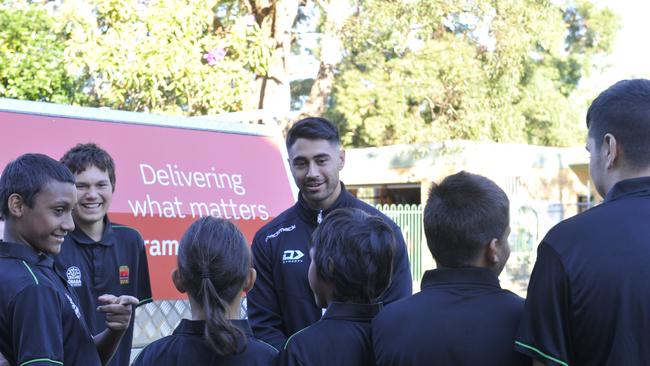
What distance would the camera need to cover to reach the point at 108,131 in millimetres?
5781

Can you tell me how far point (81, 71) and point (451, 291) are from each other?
10.7m

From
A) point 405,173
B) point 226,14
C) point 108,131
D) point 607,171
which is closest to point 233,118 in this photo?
point 108,131

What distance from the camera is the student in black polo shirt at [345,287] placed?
9.23ft

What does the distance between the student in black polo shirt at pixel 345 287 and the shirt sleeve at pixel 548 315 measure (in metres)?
0.57

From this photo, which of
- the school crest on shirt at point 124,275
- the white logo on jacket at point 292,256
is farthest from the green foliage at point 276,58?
the white logo on jacket at point 292,256

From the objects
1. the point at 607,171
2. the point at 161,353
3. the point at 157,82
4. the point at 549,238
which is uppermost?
the point at 157,82

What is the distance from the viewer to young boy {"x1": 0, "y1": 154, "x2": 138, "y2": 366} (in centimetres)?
278

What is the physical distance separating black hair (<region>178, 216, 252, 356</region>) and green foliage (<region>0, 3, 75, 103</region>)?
836cm

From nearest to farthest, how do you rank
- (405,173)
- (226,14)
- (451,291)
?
(451,291)
(226,14)
(405,173)

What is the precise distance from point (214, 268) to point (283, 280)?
1201 millimetres

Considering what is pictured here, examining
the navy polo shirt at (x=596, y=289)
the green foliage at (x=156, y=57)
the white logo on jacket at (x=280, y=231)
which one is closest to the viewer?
the navy polo shirt at (x=596, y=289)

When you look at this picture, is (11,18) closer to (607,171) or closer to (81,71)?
(81,71)

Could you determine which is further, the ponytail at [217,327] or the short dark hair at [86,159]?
the short dark hair at [86,159]

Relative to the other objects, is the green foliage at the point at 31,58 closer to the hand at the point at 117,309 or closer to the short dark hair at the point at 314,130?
the short dark hair at the point at 314,130
